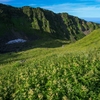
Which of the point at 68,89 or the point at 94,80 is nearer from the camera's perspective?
the point at 68,89

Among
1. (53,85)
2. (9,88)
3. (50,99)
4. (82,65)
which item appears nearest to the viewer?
(50,99)

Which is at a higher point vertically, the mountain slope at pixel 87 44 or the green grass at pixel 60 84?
the green grass at pixel 60 84

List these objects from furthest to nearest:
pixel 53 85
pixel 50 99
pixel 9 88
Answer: pixel 9 88, pixel 53 85, pixel 50 99

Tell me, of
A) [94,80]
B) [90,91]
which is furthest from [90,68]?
[90,91]

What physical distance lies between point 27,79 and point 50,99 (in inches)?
156

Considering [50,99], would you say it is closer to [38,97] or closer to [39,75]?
[38,97]

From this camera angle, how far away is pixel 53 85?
16062 mm

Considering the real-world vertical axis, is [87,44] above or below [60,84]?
below

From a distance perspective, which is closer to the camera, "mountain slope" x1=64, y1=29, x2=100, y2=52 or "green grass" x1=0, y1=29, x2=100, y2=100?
"green grass" x1=0, y1=29, x2=100, y2=100

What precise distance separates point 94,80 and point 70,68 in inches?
111

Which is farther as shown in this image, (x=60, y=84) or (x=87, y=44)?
(x=87, y=44)

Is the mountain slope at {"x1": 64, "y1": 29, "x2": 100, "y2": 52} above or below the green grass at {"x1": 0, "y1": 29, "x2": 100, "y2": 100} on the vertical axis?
below

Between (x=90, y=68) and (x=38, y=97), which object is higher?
(x=90, y=68)

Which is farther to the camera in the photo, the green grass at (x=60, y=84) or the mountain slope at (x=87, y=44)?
the mountain slope at (x=87, y=44)
